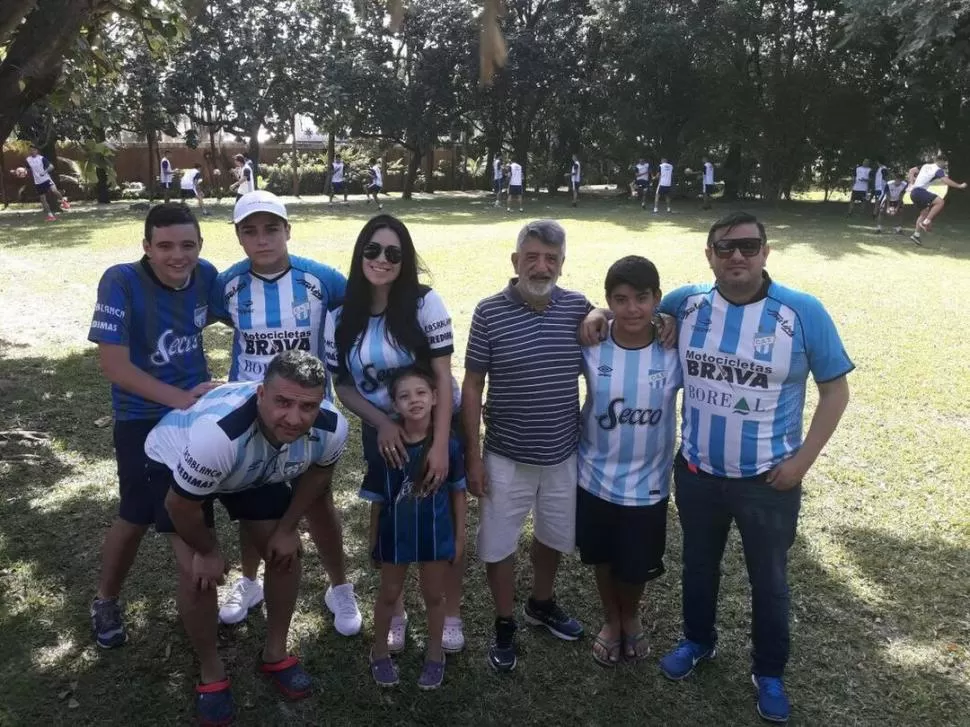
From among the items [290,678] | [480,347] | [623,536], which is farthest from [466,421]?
[290,678]

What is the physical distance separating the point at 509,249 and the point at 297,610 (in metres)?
11.1

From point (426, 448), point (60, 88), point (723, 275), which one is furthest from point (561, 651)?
point (60, 88)

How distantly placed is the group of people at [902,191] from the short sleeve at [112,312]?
17.0m

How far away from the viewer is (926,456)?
17.2ft

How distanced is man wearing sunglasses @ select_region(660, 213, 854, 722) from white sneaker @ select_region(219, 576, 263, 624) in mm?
1952

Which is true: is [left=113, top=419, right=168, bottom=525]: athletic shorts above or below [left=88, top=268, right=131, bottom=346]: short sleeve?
below

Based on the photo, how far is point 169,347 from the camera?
305 centimetres

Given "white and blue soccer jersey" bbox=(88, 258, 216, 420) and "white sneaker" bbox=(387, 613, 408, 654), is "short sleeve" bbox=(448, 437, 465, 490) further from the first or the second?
"white and blue soccer jersey" bbox=(88, 258, 216, 420)

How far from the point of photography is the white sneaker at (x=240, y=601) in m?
3.36

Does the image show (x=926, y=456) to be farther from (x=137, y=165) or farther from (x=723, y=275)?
(x=137, y=165)

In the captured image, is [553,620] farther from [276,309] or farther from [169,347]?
[169,347]

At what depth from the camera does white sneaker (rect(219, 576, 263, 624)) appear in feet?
11.0

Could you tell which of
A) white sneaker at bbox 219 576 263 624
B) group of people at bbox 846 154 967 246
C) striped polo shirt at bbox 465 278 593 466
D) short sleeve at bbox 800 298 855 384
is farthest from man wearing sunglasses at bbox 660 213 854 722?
group of people at bbox 846 154 967 246

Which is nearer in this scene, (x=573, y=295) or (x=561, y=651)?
(x=573, y=295)
